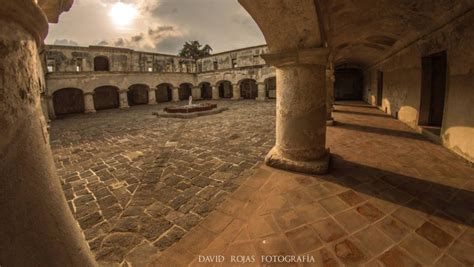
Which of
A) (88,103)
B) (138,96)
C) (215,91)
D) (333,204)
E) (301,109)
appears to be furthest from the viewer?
(138,96)

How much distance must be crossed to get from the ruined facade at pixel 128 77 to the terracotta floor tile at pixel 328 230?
1874 centimetres

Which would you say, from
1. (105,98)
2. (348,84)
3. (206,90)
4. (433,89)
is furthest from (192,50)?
(433,89)

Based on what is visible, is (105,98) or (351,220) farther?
(105,98)

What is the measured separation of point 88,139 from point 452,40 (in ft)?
36.3

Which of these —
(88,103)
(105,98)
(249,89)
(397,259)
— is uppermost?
(249,89)

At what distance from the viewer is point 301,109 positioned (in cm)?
379

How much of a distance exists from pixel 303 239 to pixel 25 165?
2375 mm

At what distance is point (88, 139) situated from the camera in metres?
7.61

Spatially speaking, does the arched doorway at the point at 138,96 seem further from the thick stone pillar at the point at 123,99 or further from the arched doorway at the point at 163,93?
the thick stone pillar at the point at 123,99

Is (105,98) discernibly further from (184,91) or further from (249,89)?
(249,89)

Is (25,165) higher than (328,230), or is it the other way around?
(25,165)

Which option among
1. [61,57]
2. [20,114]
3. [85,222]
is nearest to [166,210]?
[85,222]

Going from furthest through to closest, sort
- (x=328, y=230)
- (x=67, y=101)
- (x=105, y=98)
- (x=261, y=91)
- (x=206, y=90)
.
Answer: (x=206, y=90) → (x=105, y=98) → (x=261, y=91) → (x=67, y=101) → (x=328, y=230)

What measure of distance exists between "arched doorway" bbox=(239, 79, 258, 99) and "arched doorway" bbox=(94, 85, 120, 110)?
14988 mm
